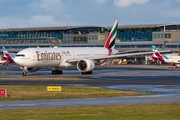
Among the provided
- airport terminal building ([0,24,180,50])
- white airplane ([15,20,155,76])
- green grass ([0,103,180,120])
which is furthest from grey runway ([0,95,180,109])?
airport terminal building ([0,24,180,50])

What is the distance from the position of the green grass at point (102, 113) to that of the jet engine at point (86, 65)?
47.1 m

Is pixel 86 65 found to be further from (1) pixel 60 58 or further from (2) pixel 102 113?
(2) pixel 102 113

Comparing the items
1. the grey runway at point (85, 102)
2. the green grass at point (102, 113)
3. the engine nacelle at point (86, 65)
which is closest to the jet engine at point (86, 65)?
the engine nacelle at point (86, 65)

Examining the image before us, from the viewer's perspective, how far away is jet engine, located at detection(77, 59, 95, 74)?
78.9 m

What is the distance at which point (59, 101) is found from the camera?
3547 cm

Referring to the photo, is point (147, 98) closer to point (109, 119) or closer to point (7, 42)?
point (109, 119)

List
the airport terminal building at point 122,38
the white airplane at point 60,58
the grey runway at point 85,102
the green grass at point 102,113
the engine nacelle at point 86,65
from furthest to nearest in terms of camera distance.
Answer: the airport terminal building at point 122,38, the engine nacelle at point 86,65, the white airplane at point 60,58, the grey runway at point 85,102, the green grass at point 102,113

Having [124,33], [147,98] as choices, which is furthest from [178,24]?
[147,98]

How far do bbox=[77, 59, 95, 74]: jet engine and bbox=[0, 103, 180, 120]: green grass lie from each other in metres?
47.1

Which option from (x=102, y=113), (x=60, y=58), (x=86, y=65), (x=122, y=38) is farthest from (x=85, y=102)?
(x=122, y=38)

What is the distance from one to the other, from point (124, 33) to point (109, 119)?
170876 mm

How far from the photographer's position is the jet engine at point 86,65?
7888 centimetres

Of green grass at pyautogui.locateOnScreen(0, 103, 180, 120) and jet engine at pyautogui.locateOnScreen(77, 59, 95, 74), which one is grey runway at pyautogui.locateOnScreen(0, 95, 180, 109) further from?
jet engine at pyautogui.locateOnScreen(77, 59, 95, 74)

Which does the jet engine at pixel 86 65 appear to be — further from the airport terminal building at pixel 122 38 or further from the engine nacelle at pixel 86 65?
the airport terminal building at pixel 122 38
